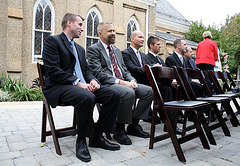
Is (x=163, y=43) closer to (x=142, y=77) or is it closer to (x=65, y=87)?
(x=142, y=77)

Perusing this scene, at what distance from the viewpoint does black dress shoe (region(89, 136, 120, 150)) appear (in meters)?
2.90

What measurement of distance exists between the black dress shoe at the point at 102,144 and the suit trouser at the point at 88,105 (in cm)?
13

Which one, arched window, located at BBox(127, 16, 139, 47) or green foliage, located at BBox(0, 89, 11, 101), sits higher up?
arched window, located at BBox(127, 16, 139, 47)

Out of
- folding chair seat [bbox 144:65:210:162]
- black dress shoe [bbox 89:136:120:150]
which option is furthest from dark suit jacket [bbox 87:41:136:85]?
black dress shoe [bbox 89:136:120:150]

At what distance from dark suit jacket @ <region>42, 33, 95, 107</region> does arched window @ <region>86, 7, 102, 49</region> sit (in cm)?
944

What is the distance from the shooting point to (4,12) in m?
9.60

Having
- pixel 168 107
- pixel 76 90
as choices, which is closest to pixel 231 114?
pixel 168 107

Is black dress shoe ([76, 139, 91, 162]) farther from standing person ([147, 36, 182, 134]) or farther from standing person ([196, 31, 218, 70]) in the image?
standing person ([196, 31, 218, 70])

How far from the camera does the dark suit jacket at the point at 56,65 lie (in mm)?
2814

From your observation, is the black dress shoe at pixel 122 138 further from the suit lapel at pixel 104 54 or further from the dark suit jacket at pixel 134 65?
the dark suit jacket at pixel 134 65

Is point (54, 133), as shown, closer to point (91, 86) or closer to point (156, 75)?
point (91, 86)

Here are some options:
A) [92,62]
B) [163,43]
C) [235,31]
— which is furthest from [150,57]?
[235,31]

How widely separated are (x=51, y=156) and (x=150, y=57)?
3161 millimetres

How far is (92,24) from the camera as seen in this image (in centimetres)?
1250
